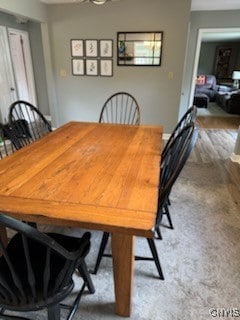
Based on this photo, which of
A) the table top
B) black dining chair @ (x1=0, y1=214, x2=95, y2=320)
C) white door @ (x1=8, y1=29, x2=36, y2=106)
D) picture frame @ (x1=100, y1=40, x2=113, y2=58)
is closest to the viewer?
black dining chair @ (x1=0, y1=214, x2=95, y2=320)

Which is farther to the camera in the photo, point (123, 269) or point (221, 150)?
point (221, 150)

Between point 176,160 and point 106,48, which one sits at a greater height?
point 106,48

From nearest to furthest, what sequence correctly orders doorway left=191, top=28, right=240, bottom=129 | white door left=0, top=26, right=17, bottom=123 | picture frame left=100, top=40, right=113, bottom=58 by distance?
1. picture frame left=100, top=40, right=113, bottom=58
2. white door left=0, top=26, right=17, bottom=123
3. doorway left=191, top=28, right=240, bottom=129

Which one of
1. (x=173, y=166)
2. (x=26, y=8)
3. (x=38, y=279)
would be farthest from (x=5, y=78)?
(x=38, y=279)

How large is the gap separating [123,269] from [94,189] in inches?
16.9

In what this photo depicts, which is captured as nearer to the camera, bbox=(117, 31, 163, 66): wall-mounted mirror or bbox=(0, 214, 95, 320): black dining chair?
bbox=(0, 214, 95, 320): black dining chair

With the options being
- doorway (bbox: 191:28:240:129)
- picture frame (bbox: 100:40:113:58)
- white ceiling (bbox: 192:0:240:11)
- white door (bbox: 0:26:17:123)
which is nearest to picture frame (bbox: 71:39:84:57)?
picture frame (bbox: 100:40:113:58)

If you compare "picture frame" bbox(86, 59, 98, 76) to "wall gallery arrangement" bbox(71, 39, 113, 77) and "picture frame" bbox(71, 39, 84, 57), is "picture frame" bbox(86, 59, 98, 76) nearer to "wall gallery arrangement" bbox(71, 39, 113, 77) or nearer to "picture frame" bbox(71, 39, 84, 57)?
"wall gallery arrangement" bbox(71, 39, 113, 77)

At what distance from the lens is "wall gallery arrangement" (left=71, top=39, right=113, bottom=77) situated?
398 cm

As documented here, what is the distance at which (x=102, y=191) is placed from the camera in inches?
43.9

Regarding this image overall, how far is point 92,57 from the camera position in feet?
13.4

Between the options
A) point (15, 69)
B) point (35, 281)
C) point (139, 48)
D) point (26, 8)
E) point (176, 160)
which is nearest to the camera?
point (35, 281)

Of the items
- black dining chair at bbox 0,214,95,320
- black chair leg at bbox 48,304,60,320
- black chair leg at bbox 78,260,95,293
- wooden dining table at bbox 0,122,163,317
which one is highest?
wooden dining table at bbox 0,122,163,317

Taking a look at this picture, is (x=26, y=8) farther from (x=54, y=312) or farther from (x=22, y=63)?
(x=54, y=312)
